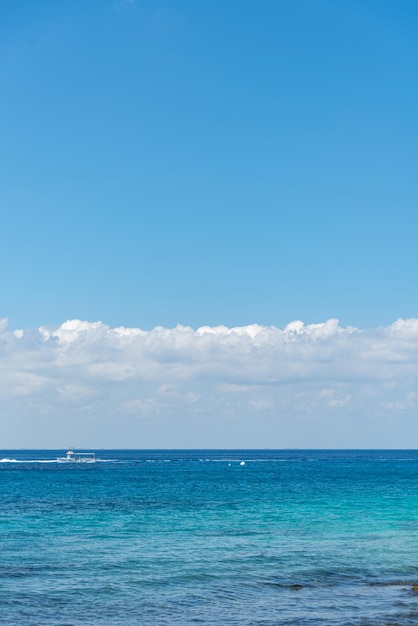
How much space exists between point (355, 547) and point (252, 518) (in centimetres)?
1445

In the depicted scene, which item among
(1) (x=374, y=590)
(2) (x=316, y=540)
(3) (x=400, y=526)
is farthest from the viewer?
(3) (x=400, y=526)

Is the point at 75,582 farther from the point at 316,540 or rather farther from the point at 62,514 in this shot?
the point at 62,514

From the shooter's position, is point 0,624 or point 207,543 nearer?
point 0,624

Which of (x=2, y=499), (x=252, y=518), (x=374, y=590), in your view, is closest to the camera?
(x=374, y=590)

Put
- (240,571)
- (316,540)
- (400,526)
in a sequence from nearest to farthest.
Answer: (240,571) < (316,540) < (400,526)

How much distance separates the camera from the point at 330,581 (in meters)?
34.2

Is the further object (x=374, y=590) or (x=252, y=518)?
(x=252, y=518)

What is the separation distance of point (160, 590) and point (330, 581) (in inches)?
327

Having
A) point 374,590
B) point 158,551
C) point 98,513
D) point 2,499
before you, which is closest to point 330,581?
point 374,590

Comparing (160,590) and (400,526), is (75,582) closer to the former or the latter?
(160,590)

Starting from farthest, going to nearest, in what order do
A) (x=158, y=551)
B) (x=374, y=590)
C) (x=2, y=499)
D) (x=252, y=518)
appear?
(x=2, y=499), (x=252, y=518), (x=158, y=551), (x=374, y=590)

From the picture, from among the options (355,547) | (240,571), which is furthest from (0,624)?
(355,547)

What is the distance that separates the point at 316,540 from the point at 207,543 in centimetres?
725

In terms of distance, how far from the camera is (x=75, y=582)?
3356cm
